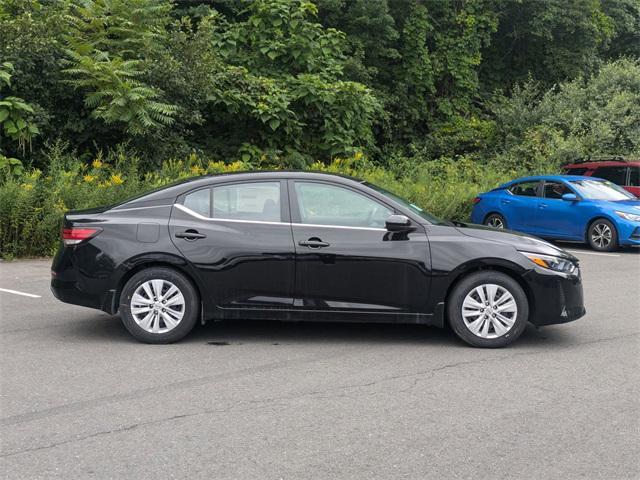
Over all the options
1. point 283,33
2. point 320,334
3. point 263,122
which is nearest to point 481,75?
point 283,33

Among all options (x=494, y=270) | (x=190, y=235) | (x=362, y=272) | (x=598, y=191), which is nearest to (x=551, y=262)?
(x=494, y=270)

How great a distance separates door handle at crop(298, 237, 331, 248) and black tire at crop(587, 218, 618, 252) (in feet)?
31.9

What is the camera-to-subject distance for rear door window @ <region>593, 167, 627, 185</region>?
17.9 m

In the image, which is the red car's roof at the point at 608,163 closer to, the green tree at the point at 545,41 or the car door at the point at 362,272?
the car door at the point at 362,272

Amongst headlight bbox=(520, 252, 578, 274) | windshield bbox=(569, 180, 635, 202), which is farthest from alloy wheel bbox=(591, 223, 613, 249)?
headlight bbox=(520, 252, 578, 274)

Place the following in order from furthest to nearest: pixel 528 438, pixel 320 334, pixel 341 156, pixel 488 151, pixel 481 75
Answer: pixel 481 75 → pixel 488 151 → pixel 341 156 → pixel 320 334 → pixel 528 438

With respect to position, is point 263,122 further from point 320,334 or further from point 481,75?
point 481,75

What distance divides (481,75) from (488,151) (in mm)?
6382

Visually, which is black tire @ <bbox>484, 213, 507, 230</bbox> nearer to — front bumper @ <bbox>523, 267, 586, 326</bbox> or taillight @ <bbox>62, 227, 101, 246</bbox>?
front bumper @ <bbox>523, 267, 586, 326</bbox>

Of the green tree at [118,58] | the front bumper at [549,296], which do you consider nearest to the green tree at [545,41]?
the green tree at [118,58]

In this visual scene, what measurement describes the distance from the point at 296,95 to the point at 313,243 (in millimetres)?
13090

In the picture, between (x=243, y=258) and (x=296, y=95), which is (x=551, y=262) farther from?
(x=296, y=95)

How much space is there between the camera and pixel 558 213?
15.7 m

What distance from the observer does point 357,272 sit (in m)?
6.91
